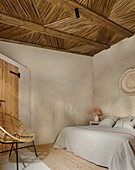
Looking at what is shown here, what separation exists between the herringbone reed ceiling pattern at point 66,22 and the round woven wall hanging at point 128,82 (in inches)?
37.6

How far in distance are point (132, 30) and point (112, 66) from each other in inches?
44.3

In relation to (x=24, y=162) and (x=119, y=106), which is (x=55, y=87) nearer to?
(x=119, y=106)

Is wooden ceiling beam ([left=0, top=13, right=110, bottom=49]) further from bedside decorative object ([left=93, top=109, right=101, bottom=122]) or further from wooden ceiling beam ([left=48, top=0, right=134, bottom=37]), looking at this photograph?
bedside decorative object ([left=93, top=109, right=101, bottom=122])

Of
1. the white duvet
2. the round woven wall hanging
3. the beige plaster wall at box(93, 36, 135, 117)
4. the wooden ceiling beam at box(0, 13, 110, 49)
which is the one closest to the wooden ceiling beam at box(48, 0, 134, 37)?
the beige plaster wall at box(93, 36, 135, 117)

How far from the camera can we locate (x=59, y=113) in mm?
4305

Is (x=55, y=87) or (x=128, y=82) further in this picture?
(x=55, y=87)

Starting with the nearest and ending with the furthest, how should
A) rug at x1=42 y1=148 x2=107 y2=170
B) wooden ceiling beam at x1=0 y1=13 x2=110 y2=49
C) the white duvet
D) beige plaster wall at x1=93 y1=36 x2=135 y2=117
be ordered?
the white duvet → rug at x1=42 y1=148 x2=107 y2=170 → wooden ceiling beam at x1=0 y1=13 x2=110 y2=49 → beige plaster wall at x1=93 y1=36 x2=135 y2=117

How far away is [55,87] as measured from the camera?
171 inches

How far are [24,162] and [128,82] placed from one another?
303 centimetres

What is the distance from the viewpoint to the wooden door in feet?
10.2

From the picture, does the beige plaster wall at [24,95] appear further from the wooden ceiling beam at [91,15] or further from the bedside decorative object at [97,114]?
the bedside decorative object at [97,114]

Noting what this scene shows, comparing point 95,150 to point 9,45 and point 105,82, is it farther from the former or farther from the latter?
point 9,45

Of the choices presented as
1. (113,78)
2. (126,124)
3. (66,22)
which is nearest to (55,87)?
(113,78)

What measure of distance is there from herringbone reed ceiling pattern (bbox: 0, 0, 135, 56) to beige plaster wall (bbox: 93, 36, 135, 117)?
0.33 m
